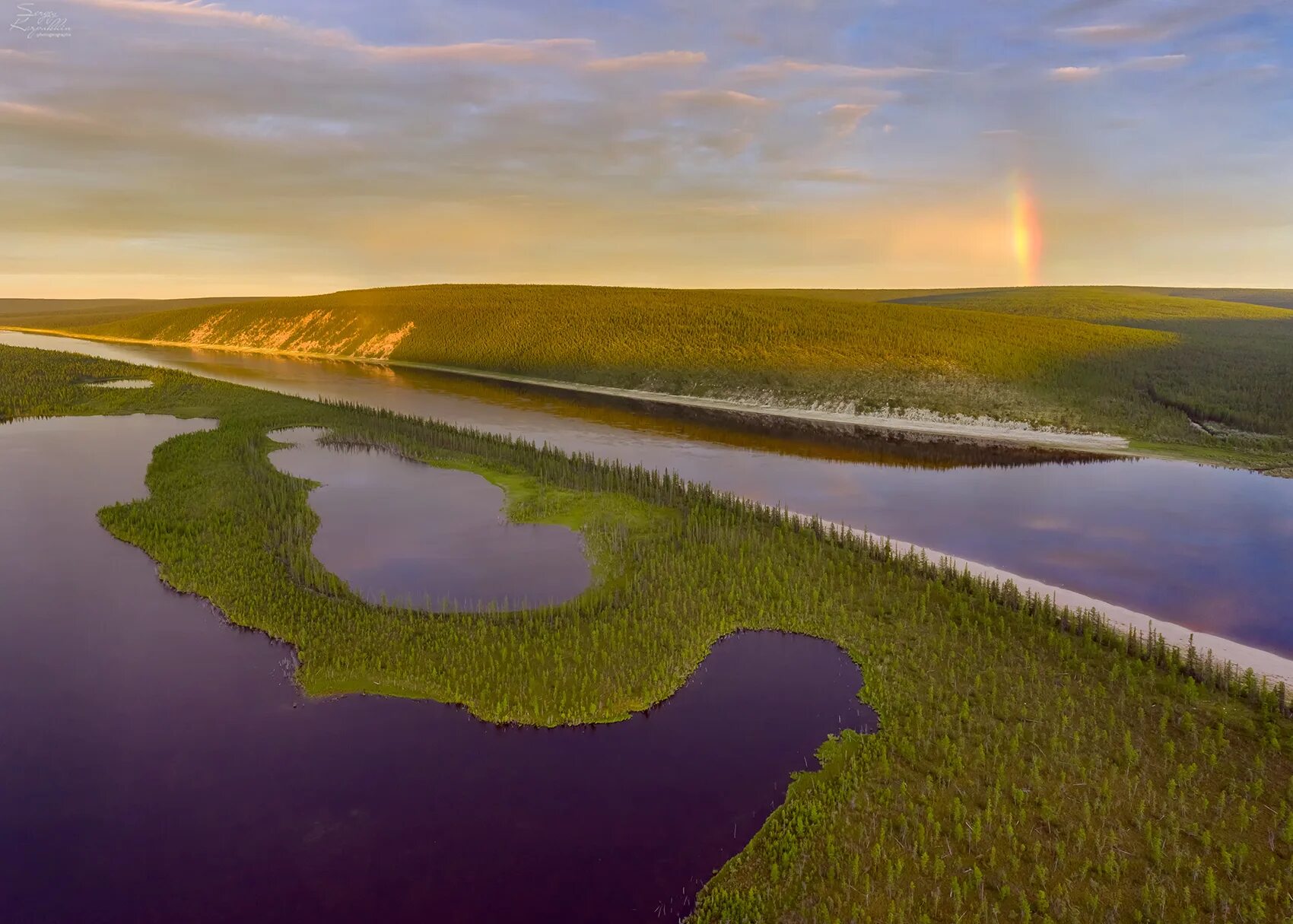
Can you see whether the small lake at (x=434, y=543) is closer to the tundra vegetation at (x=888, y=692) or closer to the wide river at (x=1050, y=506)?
the tundra vegetation at (x=888, y=692)

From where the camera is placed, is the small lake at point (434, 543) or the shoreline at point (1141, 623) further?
the small lake at point (434, 543)

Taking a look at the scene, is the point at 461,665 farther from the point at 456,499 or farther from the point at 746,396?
the point at 746,396

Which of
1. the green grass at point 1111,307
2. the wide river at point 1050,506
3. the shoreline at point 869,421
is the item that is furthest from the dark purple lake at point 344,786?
the green grass at point 1111,307

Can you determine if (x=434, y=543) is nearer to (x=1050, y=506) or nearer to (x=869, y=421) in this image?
(x=1050, y=506)

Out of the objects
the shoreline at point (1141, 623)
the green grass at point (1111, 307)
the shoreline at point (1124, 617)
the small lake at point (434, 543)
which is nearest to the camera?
the shoreline at point (1141, 623)

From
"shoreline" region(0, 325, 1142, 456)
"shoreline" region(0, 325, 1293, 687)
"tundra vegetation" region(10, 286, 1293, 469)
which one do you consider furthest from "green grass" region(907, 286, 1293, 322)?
"shoreline" region(0, 325, 1293, 687)

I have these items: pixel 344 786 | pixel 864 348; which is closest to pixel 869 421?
pixel 864 348

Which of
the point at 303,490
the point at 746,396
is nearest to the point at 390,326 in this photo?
the point at 746,396
